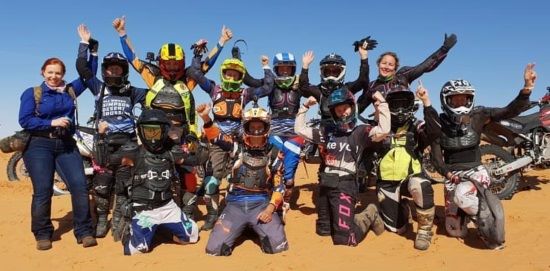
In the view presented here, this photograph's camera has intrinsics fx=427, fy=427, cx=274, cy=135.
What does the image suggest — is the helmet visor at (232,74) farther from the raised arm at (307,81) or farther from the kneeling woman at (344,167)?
the kneeling woman at (344,167)

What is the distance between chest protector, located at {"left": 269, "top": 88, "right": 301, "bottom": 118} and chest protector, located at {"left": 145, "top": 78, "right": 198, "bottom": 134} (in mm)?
1502

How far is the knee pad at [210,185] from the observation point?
6707 mm

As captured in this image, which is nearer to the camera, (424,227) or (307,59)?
(424,227)

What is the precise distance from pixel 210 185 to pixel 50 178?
7.39 feet

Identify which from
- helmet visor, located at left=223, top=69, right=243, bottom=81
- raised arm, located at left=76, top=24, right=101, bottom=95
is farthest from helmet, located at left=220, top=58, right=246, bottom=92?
raised arm, located at left=76, top=24, right=101, bottom=95

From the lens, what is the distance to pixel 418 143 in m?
6.41

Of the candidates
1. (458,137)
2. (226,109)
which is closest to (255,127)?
(226,109)

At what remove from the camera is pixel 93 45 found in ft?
22.0

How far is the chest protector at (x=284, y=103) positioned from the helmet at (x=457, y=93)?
251 centimetres

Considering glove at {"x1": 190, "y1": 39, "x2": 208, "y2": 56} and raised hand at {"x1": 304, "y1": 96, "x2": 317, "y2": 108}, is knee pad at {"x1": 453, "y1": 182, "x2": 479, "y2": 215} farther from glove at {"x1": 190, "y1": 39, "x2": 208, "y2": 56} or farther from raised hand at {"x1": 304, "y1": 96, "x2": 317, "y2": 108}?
glove at {"x1": 190, "y1": 39, "x2": 208, "y2": 56}

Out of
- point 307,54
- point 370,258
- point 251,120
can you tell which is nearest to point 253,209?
point 251,120

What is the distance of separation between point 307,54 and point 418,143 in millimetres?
2453

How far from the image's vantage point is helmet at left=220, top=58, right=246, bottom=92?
717 centimetres

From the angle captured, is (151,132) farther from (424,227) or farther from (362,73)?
(424,227)
